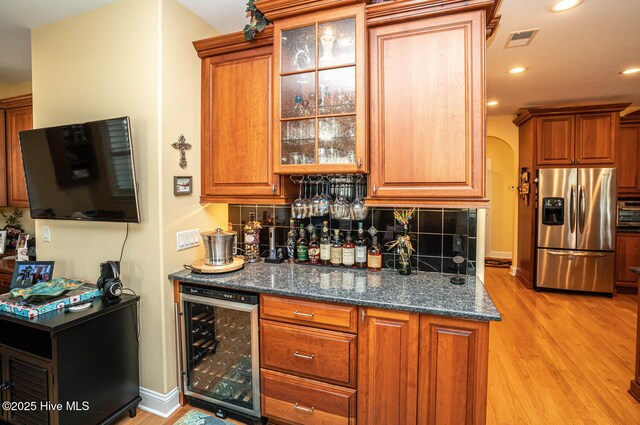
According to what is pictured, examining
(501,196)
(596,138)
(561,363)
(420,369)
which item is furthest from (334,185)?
(501,196)

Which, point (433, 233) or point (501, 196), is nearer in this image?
point (433, 233)

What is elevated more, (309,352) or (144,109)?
(144,109)

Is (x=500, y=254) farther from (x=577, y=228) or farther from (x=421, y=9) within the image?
(x=421, y=9)

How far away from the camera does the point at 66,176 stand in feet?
6.93

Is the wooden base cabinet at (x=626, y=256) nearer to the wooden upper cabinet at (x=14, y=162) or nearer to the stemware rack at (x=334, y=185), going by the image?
the stemware rack at (x=334, y=185)

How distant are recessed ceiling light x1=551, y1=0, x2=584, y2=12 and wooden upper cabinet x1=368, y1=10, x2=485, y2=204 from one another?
1064 mm

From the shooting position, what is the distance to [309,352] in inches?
68.1

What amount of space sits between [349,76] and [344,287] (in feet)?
4.14

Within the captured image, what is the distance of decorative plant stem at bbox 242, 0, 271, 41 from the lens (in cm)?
202

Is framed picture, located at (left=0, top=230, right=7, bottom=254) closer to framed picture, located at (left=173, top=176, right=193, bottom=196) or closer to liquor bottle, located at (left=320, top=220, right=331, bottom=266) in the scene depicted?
framed picture, located at (left=173, top=176, right=193, bottom=196)

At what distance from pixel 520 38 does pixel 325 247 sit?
2.52 metres

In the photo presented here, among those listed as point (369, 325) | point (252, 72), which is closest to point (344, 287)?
point (369, 325)

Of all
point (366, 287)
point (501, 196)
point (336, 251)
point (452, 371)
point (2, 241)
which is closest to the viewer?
point (452, 371)

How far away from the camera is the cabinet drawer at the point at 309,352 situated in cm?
166
